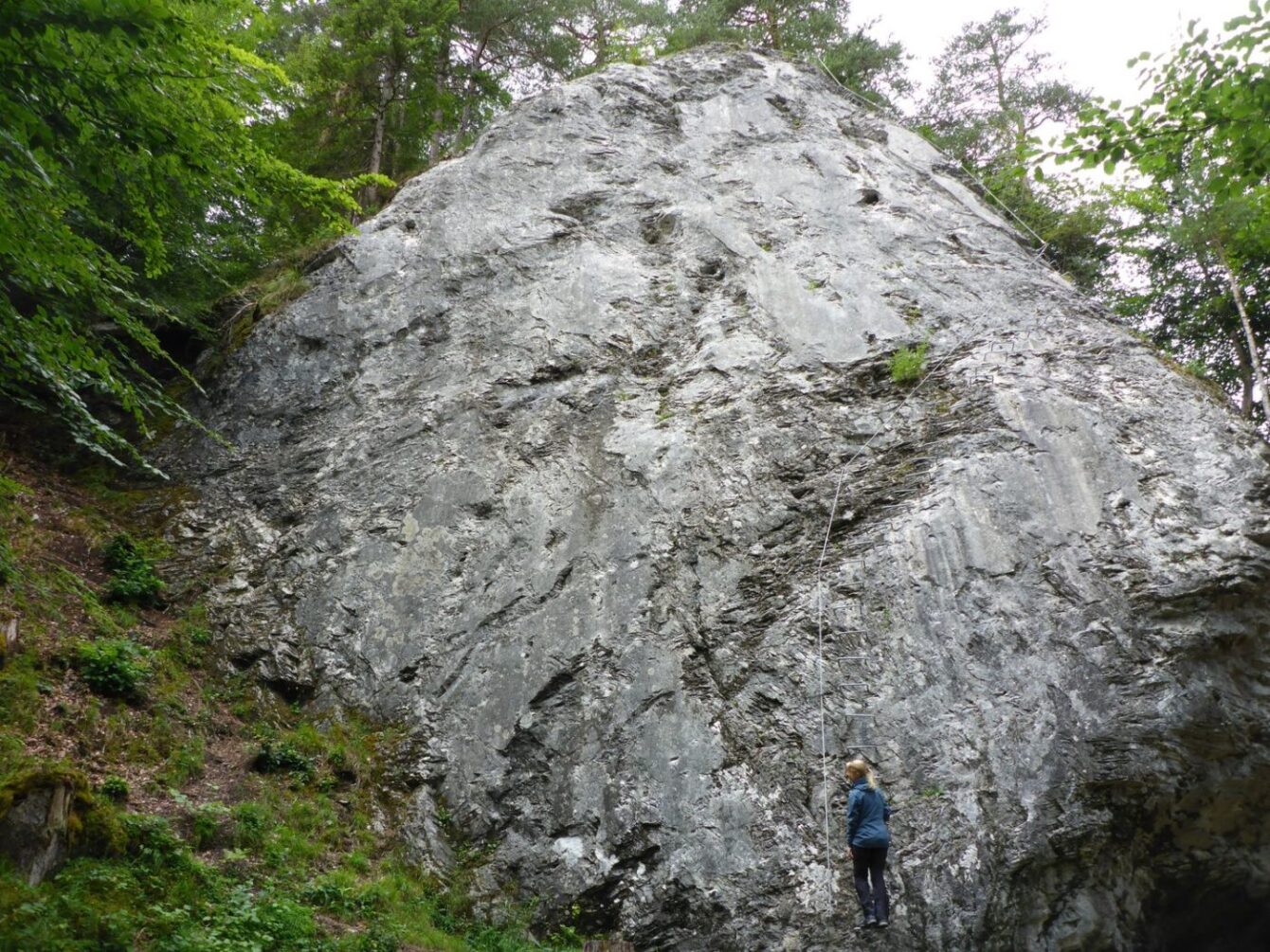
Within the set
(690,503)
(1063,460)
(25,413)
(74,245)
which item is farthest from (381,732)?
(1063,460)

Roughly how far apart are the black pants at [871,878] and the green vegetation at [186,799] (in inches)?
99.5

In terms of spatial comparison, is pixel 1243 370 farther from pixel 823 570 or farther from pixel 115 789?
pixel 115 789

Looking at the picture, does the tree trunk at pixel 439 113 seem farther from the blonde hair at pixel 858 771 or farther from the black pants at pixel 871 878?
the black pants at pixel 871 878

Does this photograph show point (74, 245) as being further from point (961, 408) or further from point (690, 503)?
point (961, 408)

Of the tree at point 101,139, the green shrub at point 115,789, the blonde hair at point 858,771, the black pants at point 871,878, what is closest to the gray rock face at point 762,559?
the black pants at point 871,878

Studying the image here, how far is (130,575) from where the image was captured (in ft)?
31.3

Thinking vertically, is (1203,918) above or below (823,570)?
below

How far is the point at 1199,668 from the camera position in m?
7.68

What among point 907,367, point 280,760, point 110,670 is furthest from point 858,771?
point 110,670

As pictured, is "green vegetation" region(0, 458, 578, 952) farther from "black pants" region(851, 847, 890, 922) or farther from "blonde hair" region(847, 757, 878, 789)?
"blonde hair" region(847, 757, 878, 789)

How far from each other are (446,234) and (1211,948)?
505 inches

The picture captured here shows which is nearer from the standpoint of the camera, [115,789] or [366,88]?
[115,789]

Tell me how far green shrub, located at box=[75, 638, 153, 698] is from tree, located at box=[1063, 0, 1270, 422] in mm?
9582

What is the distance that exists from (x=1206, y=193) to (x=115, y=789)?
39.0 feet
